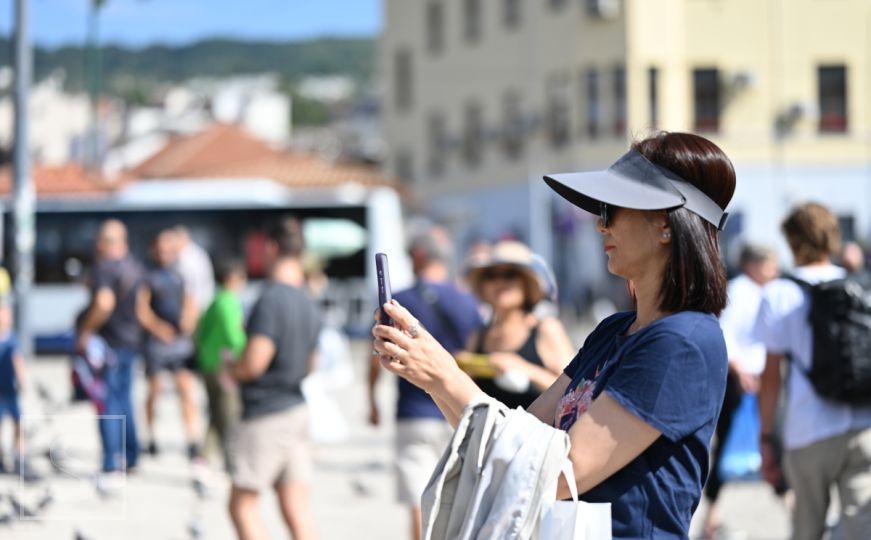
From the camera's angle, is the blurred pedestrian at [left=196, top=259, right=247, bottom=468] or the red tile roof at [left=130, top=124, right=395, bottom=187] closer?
the blurred pedestrian at [left=196, top=259, right=247, bottom=468]

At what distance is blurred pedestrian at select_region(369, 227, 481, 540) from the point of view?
298 inches

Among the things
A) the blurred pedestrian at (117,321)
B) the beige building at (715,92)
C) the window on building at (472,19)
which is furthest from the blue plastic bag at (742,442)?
the window on building at (472,19)

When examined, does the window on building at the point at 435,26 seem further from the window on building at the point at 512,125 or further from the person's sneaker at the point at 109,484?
the person's sneaker at the point at 109,484

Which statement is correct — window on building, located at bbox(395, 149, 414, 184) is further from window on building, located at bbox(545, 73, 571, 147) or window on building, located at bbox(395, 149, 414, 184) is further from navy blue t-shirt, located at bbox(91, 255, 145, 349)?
navy blue t-shirt, located at bbox(91, 255, 145, 349)

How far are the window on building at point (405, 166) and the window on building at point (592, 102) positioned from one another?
470 inches

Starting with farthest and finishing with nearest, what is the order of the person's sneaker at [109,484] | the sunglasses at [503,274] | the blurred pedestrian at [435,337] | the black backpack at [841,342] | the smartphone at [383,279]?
1. the person's sneaker at [109,484]
2. the blurred pedestrian at [435,337]
3. the sunglasses at [503,274]
4. the black backpack at [841,342]
5. the smartphone at [383,279]

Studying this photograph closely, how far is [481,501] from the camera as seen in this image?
286 cm

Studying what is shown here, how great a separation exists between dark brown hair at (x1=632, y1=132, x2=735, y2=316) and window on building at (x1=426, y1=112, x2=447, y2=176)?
44.5 meters

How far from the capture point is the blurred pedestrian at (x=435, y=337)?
24.8 ft

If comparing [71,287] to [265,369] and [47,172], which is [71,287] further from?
[265,369]

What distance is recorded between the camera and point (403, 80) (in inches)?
1977

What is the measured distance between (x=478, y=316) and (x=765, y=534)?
253 centimetres

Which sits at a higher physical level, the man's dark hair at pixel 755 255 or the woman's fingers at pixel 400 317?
the woman's fingers at pixel 400 317

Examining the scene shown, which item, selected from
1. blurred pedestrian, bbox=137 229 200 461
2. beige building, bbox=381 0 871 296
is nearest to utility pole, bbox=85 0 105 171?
beige building, bbox=381 0 871 296
